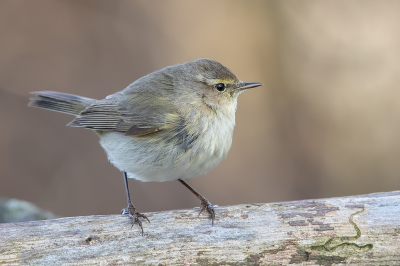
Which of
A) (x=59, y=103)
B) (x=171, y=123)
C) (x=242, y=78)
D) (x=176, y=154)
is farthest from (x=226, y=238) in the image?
(x=242, y=78)

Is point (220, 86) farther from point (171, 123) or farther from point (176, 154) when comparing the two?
point (176, 154)

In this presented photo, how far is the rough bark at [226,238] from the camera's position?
3.21 m

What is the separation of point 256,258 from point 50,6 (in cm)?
607

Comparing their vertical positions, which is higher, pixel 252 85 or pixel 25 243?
pixel 252 85

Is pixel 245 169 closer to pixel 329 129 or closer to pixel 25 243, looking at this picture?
pixel 329 129

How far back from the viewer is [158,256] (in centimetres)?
325

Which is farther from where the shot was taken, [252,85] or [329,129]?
[329,129]

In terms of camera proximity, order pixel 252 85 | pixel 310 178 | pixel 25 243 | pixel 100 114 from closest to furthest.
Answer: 1. pixel 25 243
2. pixel 252 85
3. pixel 100 114
4. pixel 310 178

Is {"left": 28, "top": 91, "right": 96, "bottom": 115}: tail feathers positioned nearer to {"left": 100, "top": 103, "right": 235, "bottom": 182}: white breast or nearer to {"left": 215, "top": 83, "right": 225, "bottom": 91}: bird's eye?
{"left": 100, "top": 103, "right": 235, "bottom": 182}: white breast

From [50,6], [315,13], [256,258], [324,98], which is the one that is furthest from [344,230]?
[50,6]

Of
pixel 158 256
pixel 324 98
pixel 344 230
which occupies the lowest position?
pixel 158 256

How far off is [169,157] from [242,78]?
403cm

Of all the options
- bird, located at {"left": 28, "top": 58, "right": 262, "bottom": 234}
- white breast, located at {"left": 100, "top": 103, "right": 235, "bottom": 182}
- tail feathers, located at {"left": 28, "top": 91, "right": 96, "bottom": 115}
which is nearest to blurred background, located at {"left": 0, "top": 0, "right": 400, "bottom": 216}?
tail feathers, located at {"left": 28, "top": 91, "right": 96, "bottom": 115}

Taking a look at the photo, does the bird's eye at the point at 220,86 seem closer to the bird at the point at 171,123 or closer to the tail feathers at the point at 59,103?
the bird at the point at 171,123
